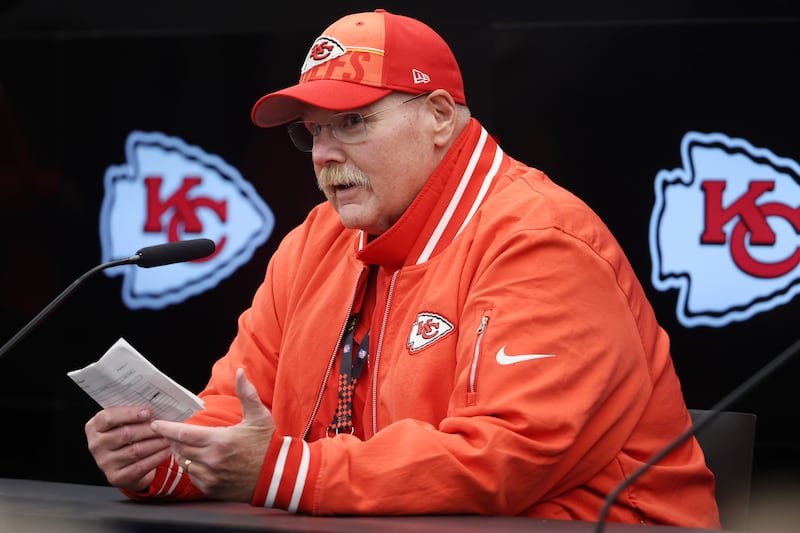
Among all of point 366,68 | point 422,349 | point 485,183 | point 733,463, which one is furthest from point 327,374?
point 733,463

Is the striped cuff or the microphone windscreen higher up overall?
the microphone windscreen

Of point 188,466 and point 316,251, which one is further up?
point 316,251

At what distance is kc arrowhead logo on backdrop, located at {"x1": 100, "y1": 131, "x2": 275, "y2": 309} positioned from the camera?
457cm

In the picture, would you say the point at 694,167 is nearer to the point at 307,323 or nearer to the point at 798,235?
the point at 798,235

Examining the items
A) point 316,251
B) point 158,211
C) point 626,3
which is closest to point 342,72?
point 316,251

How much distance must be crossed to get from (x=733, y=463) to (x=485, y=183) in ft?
2.65

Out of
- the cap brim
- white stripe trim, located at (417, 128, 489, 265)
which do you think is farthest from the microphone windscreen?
white stripe trim, located at (417, 128, 489, 265)

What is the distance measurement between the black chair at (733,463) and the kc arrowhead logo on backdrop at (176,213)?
93.4 inches

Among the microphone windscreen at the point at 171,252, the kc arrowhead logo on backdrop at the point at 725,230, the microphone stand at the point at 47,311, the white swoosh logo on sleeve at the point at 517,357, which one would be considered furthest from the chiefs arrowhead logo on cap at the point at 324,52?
the kc arrowhead logo on backdrop at the point at 725,230

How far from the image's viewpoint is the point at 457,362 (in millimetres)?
2268

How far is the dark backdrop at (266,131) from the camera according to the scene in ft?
13.2

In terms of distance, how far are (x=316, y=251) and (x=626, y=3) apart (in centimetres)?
184

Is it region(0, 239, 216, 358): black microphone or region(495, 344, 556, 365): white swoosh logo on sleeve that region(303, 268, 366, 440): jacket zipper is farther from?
region(495, 344, 556, 365): white swoosh logo on sleeve

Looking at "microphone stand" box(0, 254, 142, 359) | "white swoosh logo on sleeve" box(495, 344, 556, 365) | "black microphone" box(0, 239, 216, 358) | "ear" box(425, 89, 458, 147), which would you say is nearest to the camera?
"white swoosh logo on sleeve" box(495, 344, 556, 365)
